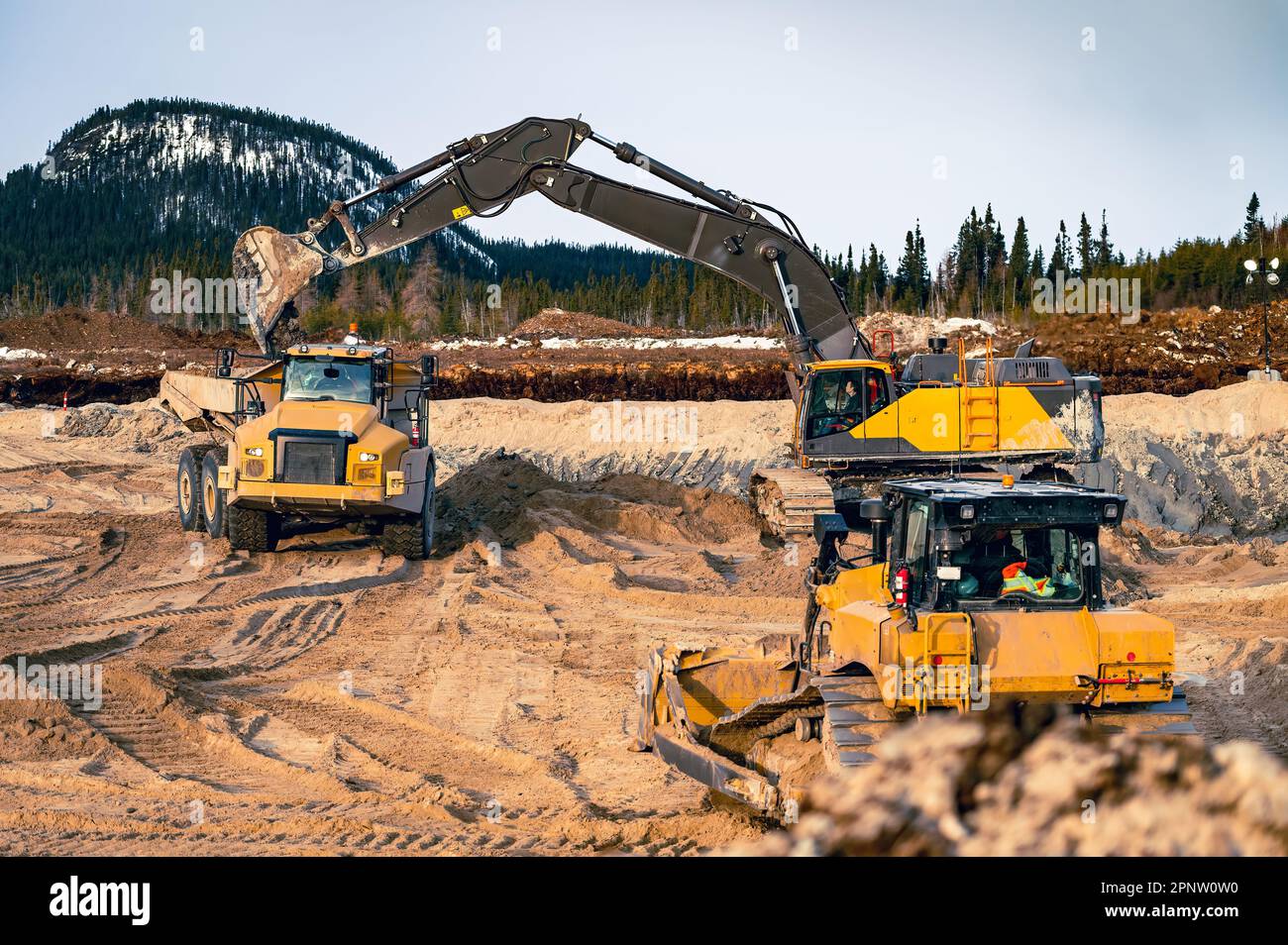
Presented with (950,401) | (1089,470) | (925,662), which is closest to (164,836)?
(925,662)

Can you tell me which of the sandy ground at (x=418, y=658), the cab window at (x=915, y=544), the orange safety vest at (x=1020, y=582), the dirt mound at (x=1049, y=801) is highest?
the cab window at (x=915, y=544)

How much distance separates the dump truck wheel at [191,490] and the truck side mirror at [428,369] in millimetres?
4180

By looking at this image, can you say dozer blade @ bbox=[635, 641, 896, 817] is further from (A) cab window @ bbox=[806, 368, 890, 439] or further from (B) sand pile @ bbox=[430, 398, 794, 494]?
(B) sand pile @ bbox=[430, 398, 794, 494]

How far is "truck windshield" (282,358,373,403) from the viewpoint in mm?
16984

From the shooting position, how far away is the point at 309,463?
16.3 metres

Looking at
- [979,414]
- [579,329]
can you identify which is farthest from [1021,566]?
[579,329]

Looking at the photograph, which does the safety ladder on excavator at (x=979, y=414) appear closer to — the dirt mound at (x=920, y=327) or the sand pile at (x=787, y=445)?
the sand pile at (x=787, y=445)

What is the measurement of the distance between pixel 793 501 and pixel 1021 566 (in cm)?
934

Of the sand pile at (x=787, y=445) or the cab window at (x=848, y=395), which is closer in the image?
the cab window at (x=848, y=395)

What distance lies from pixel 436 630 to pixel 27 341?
220 ft

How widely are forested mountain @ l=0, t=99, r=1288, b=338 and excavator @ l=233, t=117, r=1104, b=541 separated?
578 inches

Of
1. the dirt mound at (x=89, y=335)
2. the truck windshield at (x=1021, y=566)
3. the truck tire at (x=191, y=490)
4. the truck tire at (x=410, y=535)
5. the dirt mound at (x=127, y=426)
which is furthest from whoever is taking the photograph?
the dirt mound at (x=89, y=335)

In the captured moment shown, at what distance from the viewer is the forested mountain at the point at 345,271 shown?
86.1m

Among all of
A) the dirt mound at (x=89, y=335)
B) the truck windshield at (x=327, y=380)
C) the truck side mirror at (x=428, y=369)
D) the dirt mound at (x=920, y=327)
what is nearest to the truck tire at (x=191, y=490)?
the truck windshield at (x=327, y=380)
